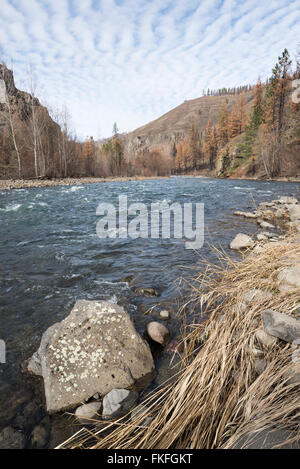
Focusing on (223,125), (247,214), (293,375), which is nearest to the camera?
(293,375)

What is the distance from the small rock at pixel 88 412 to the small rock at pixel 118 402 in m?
0.07

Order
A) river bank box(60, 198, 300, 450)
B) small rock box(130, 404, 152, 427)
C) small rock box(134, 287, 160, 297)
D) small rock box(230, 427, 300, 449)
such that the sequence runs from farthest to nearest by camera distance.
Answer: small rock box(134, 287, 160, 297) → small rock box(130, 404, 152, 427) → river bank box(60, 198, 300, 450) → small rock box(230, 427, 300, 449)

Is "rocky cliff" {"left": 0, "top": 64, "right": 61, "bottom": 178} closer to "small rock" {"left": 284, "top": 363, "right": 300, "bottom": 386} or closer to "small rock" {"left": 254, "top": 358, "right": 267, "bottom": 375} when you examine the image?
"small rock" {"left": 254, "top": 358, "right": 267, "bottom": 375}

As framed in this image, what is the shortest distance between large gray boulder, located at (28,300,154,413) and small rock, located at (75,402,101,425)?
8 centimetres

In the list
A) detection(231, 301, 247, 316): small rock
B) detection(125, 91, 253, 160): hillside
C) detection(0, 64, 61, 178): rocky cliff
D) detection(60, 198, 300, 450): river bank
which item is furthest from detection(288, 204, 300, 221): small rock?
detection(125, 91, 253, 160): hillside

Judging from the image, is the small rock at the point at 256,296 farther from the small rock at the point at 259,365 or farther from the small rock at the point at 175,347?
the small rock at the point at 175,347

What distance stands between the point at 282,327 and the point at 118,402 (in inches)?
52.1

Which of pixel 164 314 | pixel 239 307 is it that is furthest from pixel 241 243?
pixel 239 307

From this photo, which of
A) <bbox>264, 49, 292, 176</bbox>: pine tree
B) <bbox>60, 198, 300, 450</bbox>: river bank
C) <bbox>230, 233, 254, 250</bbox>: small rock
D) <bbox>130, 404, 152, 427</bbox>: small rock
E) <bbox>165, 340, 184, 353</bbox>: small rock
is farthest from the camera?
<bbox>264, 49, 292, 176</bbox>: pine tree

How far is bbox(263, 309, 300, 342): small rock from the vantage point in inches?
56.0

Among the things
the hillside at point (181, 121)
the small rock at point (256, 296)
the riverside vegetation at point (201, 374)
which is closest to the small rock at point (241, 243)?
the riverside vegetation at point (201, 374)

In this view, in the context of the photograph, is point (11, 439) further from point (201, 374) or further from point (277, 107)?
point (277, 107)

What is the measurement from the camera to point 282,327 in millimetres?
1454
